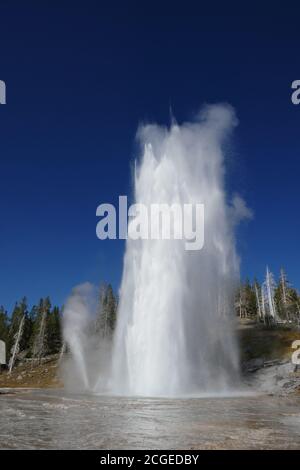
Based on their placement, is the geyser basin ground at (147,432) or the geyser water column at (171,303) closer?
the geyser basin ground at (147,432)

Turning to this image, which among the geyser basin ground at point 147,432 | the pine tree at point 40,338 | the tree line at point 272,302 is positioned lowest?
the geyser basin ground at point 147,432

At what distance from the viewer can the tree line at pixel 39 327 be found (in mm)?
81244

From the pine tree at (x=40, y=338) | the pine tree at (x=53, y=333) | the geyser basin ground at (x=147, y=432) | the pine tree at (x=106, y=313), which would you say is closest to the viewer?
the geyser basin ground at (x=147, y=432)

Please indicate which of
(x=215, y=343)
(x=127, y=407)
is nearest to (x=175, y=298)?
(x=215, y=343)

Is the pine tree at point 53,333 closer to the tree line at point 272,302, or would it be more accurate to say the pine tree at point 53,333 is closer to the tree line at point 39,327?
the tree line at point 39,327

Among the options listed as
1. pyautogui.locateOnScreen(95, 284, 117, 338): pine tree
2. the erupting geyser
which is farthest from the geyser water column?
pyautogui.locateOnScreen(95, 284, 117, 338): pine tree

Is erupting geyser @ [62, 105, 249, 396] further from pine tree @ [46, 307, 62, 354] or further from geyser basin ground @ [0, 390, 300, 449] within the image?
pine tree @ [46, 307, 62, 354]

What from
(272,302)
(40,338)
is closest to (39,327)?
(40,338)

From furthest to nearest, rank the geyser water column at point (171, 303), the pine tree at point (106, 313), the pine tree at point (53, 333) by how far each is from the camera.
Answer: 1. the pine tree at point (53, 333)
2. the pine tree at point (106, 313)
3. the geyser water column at point (171, 303)

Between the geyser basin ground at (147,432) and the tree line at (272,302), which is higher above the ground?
the tree line at (272,302)

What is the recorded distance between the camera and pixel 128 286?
35969 millimetres

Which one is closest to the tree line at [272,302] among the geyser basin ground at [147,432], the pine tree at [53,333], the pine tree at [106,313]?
the pine tree at [106,313]
